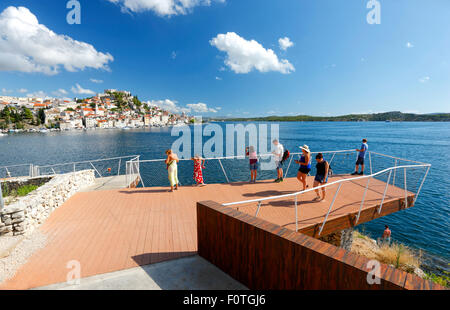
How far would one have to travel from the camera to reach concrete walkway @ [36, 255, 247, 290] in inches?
116

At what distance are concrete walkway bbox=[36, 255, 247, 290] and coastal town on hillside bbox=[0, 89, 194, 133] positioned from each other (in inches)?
5525

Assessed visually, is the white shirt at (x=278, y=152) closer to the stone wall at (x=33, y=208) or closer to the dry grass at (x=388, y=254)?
the dry grass at (x=388, y=254)

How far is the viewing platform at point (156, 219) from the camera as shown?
358 cm

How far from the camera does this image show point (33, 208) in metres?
5.00

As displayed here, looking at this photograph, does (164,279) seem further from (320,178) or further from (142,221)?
(320,178)

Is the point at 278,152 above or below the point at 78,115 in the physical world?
below

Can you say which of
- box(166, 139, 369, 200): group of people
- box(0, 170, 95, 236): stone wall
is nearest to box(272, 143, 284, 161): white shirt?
box(166, 139, 369, 200): group of people

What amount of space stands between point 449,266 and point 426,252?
994 millimetres

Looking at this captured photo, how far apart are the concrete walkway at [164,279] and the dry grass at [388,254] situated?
8.97 meters

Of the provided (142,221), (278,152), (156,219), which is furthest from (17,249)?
(278,152)

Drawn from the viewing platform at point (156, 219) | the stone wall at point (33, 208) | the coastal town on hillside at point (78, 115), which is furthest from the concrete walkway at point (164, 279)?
the coastal town on hillside at point (78, 115)

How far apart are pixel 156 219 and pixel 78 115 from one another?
162 meters

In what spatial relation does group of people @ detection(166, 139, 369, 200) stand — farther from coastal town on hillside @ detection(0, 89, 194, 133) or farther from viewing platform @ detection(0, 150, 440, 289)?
coastal town on hillside @ detection(0, 89, 194, 133)
